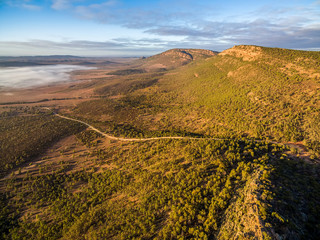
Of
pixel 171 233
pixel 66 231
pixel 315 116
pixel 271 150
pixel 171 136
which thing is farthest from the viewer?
pixel 171 136

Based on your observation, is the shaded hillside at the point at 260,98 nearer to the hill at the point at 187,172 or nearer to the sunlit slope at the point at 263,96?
the sunlit slope at the point at 263,96

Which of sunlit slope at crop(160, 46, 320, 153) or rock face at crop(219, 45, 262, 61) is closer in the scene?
sunlit slope at crop(160, 46, 320, 153)

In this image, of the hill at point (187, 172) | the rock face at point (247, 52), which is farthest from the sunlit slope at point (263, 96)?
the hill at point (187, 172)

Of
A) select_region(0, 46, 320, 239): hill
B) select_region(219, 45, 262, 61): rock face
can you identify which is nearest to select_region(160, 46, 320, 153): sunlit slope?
select_region(219, 45, 262, 61): rock face

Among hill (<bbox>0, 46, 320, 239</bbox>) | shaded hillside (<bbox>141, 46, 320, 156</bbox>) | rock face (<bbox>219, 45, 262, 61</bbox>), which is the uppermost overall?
rock face (<bbox>219, 45, 262, 61</bbox>)

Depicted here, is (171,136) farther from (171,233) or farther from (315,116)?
(315,116)

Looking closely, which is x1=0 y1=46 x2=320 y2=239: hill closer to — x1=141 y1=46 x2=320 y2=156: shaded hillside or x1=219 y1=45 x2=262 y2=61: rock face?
x1=141 y1=46 x2=320 y2=156: shaded hillside

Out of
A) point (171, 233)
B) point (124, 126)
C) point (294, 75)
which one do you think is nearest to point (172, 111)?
point (124, 126)

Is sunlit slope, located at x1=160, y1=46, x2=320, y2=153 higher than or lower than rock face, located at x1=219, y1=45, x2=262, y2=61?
lower
